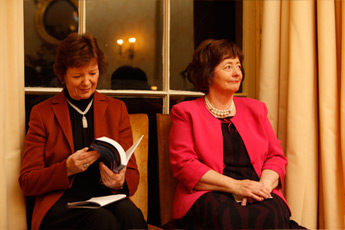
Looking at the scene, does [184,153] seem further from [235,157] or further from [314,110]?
[314,110]

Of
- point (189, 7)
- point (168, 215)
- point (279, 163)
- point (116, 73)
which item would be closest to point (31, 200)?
point (168, 215)

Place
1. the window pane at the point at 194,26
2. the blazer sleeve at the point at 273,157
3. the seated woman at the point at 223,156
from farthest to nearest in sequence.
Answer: the window pane at the point at 194,26, the blazer sleeve at the point at 273,157, the seated woman at the point at 223,156

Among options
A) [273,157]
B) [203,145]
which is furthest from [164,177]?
[273,157]

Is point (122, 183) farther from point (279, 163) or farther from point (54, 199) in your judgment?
point (279, 163)

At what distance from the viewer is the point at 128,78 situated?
85.4 inches

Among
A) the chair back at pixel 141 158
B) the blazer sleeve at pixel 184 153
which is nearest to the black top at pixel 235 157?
the blazer sleeve at pixel 184 153

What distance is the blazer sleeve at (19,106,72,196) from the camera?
4.84ft

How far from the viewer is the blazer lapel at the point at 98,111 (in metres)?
1.64

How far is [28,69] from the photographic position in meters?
1.92

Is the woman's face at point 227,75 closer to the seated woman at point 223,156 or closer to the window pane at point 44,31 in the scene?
the seated woman at point 223,156

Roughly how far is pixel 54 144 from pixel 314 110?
4.53 feet

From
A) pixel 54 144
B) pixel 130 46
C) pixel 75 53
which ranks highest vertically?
pixel 130 46

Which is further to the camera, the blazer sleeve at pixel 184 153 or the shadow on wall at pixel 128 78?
the shadow on wall at pixel 128 78

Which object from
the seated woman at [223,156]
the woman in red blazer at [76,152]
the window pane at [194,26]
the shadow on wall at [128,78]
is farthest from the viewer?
the window pane at [194,26]
